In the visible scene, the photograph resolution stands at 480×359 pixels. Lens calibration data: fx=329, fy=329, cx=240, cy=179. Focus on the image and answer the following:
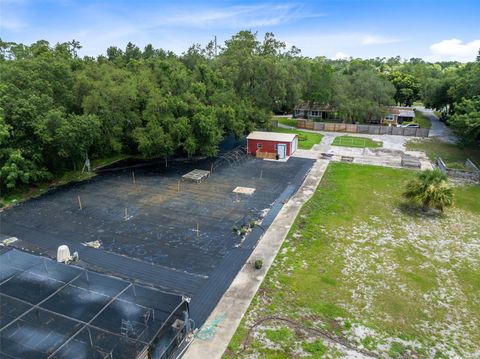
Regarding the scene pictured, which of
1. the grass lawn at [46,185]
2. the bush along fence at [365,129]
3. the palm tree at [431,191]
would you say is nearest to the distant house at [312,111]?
→ the bush along fence at [365,129]

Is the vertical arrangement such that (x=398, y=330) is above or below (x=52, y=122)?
below

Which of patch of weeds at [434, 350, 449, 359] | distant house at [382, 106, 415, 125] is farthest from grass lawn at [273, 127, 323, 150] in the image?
patch of weeds at [434, 350, 449, 359]

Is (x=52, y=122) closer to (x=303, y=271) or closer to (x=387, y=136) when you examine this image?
(x=303, y=271)

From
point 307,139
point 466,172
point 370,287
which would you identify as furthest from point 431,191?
point 307,139

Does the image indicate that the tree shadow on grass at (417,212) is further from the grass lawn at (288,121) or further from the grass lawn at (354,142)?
the grass lawn at (288,121)

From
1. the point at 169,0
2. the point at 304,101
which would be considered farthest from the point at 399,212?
the point at 304,101
